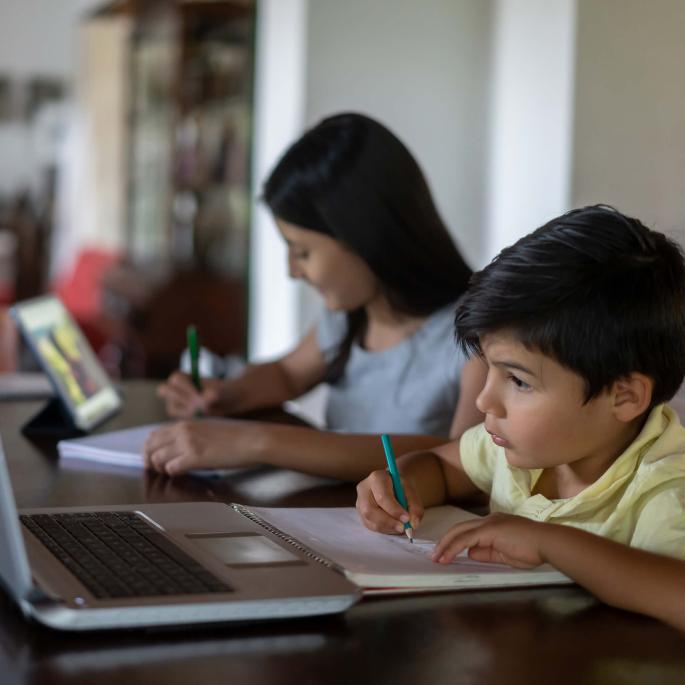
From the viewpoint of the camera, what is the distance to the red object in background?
231 inches

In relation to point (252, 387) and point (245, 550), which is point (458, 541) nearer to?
point (245, 550)

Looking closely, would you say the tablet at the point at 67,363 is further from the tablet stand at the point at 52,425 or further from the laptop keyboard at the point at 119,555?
the laptop keyboard at the point at 119,555

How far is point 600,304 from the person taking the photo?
3.33 ft

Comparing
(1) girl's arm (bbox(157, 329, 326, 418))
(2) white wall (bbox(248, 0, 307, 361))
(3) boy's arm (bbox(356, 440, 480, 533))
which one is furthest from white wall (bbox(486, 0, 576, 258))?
(3) boy's arm (bbox(356, 440, 480, 533))

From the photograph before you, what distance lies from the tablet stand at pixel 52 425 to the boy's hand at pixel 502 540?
0.89 m

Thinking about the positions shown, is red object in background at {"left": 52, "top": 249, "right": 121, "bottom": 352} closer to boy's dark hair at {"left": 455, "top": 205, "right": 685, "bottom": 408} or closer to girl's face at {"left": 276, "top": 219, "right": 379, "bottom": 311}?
Result: girl's face at {"left": 276, "top": 219, "right": 379, "bottom": 311}

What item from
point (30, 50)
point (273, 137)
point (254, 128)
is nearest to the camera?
point (273, 137)

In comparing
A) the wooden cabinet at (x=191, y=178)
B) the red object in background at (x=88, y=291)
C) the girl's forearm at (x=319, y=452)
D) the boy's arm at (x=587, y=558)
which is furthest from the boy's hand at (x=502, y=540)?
the red object in background at (x=88, y=291)

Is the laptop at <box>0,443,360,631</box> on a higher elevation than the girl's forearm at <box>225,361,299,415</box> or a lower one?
higher

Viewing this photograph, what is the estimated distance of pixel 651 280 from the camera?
1.03 metres

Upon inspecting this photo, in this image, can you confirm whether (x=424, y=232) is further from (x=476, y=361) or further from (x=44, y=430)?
(x=44, y=430)

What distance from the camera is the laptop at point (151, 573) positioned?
0.77m

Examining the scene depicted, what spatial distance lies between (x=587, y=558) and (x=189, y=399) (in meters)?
1.08

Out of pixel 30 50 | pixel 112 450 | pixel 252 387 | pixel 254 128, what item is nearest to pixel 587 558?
pixel 112 450
